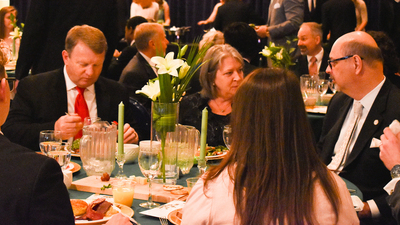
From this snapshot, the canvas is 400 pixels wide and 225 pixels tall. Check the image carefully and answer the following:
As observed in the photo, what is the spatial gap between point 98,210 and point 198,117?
168 cm

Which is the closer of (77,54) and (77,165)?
(77,165)

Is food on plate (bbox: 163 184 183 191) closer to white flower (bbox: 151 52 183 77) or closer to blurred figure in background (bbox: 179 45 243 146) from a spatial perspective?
white flower (bbox: 151 52 183 77)

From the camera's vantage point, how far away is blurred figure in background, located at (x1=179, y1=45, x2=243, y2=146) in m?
3.23

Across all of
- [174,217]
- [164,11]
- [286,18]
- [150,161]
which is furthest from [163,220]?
[164,11]

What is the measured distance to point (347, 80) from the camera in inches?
111

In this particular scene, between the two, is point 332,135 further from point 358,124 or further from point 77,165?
point 77,165

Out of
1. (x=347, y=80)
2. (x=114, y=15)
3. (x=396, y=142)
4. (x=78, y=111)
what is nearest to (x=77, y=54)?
(x=78, y=111)

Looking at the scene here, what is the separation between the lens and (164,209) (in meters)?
1.71

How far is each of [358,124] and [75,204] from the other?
6.09ft

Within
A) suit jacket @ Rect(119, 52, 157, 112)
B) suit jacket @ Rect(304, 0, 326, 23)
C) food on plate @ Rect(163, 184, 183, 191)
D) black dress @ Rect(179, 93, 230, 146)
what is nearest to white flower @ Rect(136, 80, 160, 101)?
food on plate @ Rect(163, 184, 183, 191)

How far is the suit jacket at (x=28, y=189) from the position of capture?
3.51 ft

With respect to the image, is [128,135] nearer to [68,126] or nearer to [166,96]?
[68,126]

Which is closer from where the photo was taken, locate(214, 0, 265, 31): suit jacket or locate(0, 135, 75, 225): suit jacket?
locate(0, 135, 75, 225): suit jacket

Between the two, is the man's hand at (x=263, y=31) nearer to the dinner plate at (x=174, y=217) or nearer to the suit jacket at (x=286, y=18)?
the suit jacket at (x=286, y=18)
